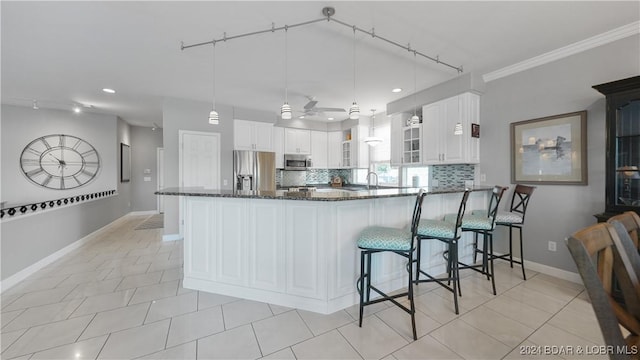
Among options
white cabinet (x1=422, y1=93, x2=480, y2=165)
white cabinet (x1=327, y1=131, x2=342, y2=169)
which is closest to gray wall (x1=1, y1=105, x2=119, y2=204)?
white cabinet (x1=327, y1=131, x2=342, y2=169)

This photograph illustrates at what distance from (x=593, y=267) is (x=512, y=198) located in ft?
9.97

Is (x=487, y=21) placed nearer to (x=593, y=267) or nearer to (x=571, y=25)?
(x=571, y=25)

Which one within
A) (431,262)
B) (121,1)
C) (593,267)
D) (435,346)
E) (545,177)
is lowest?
(435,346)

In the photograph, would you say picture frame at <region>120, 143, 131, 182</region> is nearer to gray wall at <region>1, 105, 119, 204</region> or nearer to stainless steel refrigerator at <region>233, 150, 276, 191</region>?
gray wall at <region>1, 105, 119, 204</region>

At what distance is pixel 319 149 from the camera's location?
6.30m

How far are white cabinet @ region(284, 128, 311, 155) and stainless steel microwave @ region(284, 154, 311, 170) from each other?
101mm

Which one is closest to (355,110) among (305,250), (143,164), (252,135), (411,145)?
(305,250)

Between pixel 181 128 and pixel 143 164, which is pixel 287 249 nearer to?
pixel 181 128

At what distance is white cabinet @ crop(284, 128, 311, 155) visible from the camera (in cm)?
587

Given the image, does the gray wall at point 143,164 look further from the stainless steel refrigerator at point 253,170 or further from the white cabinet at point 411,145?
the white cabinet at point 411,145

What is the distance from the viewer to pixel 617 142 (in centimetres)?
226

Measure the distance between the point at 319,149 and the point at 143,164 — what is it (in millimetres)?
5188

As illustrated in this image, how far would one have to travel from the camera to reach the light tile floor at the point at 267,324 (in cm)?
169

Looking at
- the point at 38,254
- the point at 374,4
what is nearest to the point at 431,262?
the point at 374,4
